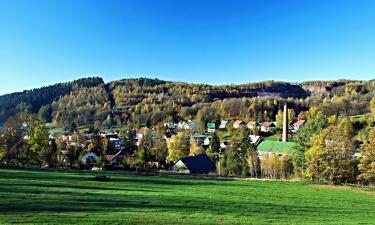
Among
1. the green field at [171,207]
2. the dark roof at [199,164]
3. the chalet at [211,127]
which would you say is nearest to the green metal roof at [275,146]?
the dark roof at [199,164]

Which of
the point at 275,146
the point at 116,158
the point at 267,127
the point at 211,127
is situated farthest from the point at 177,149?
the point at 267,127

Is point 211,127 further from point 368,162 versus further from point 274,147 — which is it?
point 368,162

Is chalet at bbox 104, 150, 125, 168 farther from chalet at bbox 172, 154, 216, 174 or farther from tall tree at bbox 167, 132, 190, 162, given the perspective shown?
chalet at bbox 172, 154, 216, 174

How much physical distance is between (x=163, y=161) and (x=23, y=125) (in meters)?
31.0

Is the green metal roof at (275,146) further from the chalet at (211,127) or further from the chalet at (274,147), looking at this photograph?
the chalet at (211,127)

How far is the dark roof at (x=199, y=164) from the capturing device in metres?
79.8

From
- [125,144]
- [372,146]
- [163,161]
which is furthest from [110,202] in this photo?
[125,144]

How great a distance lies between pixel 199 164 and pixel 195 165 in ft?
3.81

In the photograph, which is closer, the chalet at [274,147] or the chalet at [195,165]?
the chalet at [195,165]

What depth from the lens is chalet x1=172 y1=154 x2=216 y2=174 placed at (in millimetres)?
79562

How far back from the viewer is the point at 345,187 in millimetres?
53562

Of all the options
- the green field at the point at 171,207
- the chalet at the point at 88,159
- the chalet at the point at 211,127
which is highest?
the chalet at the point at 211,127

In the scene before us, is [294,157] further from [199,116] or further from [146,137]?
[199,116]

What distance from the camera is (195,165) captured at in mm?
80812
